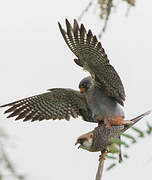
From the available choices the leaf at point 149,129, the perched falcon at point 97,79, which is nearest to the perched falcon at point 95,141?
the perched falcon at point 97,79

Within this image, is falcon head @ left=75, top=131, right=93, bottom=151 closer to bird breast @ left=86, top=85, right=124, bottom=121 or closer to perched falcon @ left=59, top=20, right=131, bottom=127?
perched falcon @ left=59, top=20, right=131, bottom=127

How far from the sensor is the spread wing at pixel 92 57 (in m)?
4.21

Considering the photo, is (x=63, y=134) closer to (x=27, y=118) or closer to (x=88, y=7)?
(x=27, y=118)

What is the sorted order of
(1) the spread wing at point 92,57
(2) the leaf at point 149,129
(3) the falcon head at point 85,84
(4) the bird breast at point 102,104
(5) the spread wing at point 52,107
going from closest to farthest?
1. (2) the leaf at point 149,129
2. (1) the spread wing at point 92,57
3. (4) the bird breast at point 102,104
4. (3) the falcon head at point 85,84
5. (5) the spread wing at point 52,107

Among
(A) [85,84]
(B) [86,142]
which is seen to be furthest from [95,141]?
(A) [85,84]

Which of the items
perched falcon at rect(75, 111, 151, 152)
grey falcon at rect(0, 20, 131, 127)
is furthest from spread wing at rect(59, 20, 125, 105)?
perched falcon at rect(75, 111, 151, 152)

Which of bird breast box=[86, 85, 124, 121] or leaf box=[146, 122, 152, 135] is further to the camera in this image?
bird breast box=[86, 85, 124, 121]

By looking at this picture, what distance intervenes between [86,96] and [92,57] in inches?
23.7

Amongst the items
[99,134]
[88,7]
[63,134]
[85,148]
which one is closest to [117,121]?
[99,134]

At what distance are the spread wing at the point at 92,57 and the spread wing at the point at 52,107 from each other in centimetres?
45

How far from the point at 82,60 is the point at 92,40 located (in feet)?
0.84

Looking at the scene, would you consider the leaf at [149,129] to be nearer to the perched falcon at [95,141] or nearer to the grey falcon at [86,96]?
the perched falcon at [95,141]

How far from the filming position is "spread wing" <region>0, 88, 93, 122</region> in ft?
15.8

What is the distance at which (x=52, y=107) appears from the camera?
4898mm
